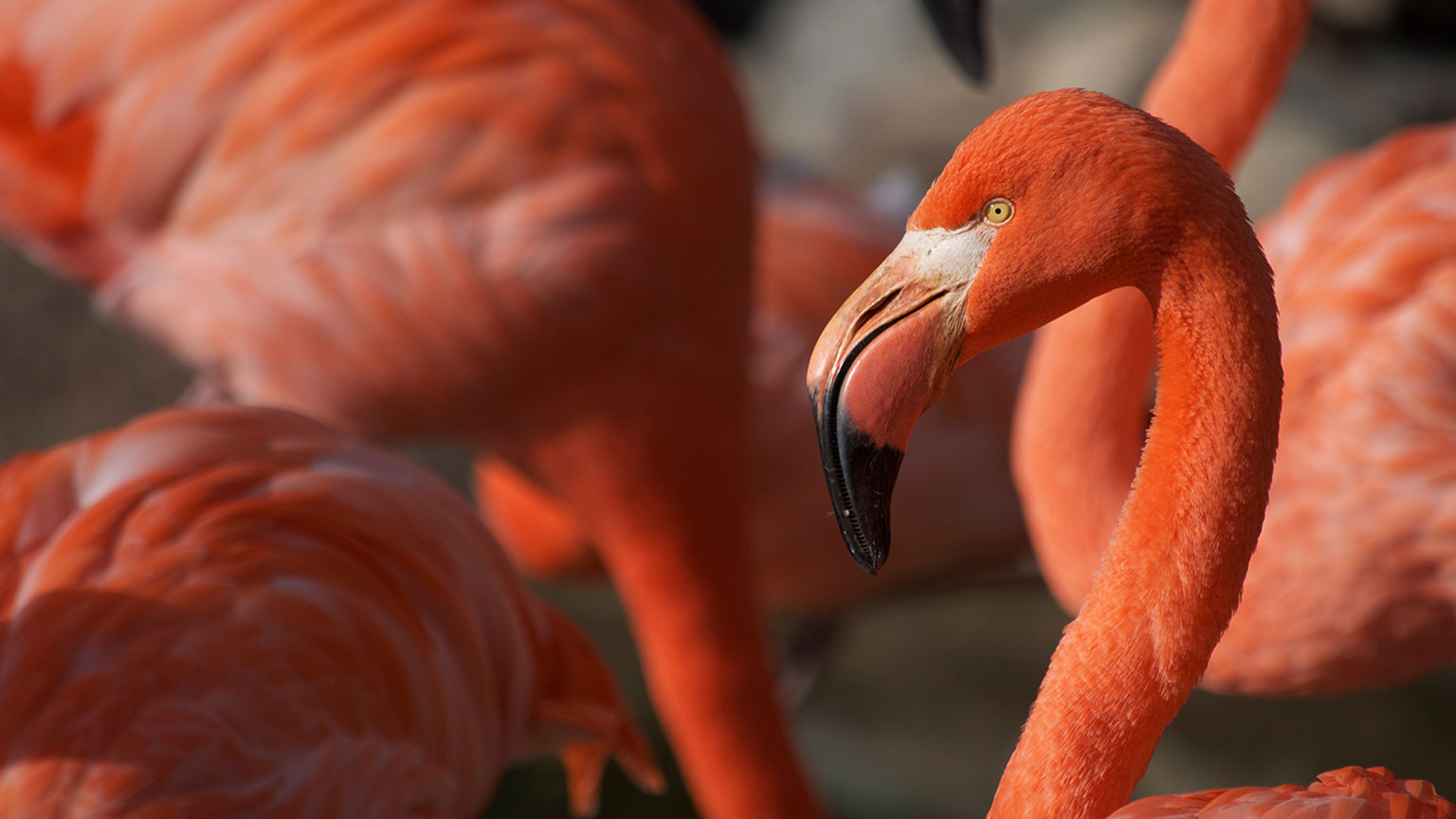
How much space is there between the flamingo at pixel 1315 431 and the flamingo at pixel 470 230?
602mm

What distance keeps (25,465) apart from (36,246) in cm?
91

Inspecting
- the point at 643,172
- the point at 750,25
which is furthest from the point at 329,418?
the point at 750,25

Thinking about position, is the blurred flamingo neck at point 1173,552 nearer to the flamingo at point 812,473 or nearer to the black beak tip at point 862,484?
the black beak tip at point 862,484

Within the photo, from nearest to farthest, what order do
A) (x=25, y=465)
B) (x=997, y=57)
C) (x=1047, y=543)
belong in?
(x=25, y=465)
(x=1047, y=543)
(x=997, y=57)

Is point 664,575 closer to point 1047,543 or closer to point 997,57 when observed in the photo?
point 1047,543

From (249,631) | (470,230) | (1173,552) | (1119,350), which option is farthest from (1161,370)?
(470,230)

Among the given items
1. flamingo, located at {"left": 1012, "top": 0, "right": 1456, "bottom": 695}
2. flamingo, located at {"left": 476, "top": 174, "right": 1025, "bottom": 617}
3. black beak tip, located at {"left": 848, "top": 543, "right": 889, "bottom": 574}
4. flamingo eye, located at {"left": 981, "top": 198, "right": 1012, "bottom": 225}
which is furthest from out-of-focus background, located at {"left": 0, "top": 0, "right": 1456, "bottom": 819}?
flamingo eye, located at {"left": 981, "top": 198, "right": 1012, "bottom": 225}

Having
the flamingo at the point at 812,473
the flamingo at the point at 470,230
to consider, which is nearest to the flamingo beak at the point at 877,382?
the flamingo at the point at 470,230

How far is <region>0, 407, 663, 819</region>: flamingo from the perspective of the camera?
132 centimetres

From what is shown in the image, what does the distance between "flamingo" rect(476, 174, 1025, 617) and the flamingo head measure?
1.47 metres

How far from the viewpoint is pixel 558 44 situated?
7.09 ft

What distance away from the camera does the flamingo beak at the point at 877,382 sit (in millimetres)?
1026

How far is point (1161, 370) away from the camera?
3.64 ft

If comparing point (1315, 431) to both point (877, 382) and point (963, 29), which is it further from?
point (877, 382)
